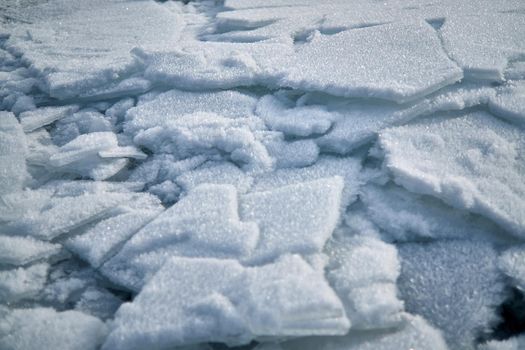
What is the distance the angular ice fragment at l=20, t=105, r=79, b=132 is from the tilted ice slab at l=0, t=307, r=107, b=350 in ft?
3.32

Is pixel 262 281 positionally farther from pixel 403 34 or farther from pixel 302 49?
pixel 403 34

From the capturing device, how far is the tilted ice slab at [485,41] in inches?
61.6

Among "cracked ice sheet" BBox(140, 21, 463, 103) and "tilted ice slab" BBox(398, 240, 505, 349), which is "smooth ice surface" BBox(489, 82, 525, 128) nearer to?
"cracked ice sheet" BBox(140, 21, 463, 103)

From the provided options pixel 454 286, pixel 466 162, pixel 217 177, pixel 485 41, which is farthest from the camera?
pixel 485 41

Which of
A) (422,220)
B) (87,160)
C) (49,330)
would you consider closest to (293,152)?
(422,220)

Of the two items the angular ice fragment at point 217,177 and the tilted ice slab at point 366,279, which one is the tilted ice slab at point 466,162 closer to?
the tilted ice slab at point 366,279

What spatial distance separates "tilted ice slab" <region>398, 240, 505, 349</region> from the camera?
961 mm

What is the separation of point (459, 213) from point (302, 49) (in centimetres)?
112

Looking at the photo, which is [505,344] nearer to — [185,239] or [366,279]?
[366,279]

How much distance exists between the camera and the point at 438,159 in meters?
1.27

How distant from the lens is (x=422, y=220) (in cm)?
116

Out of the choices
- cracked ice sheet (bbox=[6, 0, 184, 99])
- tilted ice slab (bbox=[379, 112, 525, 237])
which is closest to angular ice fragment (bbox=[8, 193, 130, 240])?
cracked ice sheet (bbox=[6, 0, 184, 99])

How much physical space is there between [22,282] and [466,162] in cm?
143

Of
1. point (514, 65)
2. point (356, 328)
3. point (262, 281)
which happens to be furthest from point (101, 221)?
point (514, 65)
